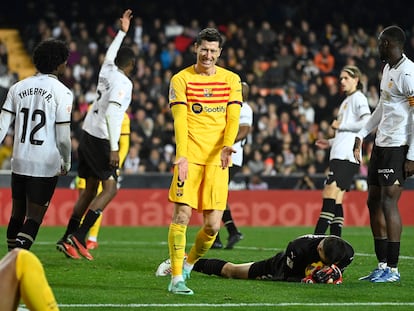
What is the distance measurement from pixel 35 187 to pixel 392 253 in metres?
3.47

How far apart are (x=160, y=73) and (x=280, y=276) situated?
18.1 meters

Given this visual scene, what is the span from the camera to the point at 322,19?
3072cm

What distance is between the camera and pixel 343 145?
43.5 ft

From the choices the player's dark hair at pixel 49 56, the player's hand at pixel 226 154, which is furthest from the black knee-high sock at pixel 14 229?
the player's hand at pixel 226 154

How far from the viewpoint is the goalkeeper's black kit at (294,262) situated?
30.3ft

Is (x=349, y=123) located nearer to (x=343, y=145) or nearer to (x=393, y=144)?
(x=343, y=145)

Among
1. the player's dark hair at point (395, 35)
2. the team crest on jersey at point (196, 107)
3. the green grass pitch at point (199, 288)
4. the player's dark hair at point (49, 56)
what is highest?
the player's dark hair at point (395, 35)

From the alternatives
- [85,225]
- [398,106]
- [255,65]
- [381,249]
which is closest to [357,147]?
[398,106]

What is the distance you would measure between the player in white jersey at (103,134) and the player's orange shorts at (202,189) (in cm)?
345

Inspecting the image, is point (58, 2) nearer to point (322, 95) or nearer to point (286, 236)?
point (322, 95)

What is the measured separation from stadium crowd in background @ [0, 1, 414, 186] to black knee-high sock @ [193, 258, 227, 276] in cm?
1151

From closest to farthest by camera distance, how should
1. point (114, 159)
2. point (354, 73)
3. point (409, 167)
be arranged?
point (409, 167) < point (114, 159) < point (354, 73)

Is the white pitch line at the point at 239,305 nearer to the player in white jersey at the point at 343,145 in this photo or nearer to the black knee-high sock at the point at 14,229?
the black knee-high sock at the point at 14,229

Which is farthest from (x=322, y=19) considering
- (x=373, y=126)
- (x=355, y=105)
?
(x=373, y=126)
